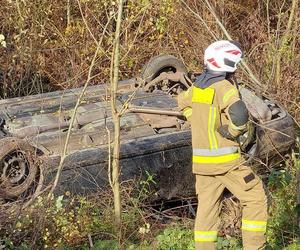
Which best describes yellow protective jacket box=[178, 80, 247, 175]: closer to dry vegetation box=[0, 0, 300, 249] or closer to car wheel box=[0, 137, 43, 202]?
car wheel box=[0, 137, 43, 202]

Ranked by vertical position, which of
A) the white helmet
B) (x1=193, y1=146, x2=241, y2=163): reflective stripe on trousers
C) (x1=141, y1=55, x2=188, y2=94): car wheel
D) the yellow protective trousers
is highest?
(x1=141, y1=55, x2=188, y2=94): car wheel

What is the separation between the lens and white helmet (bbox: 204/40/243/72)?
4730mm

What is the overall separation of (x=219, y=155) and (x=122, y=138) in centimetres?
181

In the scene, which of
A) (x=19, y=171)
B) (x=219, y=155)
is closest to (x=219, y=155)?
(x=219, y=155)

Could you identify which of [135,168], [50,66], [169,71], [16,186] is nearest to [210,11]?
[169,71]

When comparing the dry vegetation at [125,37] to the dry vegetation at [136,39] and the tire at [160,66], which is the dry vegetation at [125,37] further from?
the tire at [160,66]

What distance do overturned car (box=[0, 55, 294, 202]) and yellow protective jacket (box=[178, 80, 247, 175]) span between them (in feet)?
2.21

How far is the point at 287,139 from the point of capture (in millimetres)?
7168

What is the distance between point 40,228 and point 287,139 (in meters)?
3.04

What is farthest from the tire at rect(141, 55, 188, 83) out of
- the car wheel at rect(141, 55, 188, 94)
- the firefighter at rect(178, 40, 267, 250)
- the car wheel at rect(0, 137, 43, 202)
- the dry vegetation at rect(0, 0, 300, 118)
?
the firefighter at rect(178, 40, 267, 250)

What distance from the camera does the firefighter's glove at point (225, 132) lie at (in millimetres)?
4727

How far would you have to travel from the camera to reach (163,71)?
7.97 meters

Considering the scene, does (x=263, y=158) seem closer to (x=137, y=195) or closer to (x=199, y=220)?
(x=137, y=195)

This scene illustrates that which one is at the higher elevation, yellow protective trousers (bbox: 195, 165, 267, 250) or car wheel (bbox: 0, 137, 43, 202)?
car wheel (bbox: 0, 137, 43, 202)
